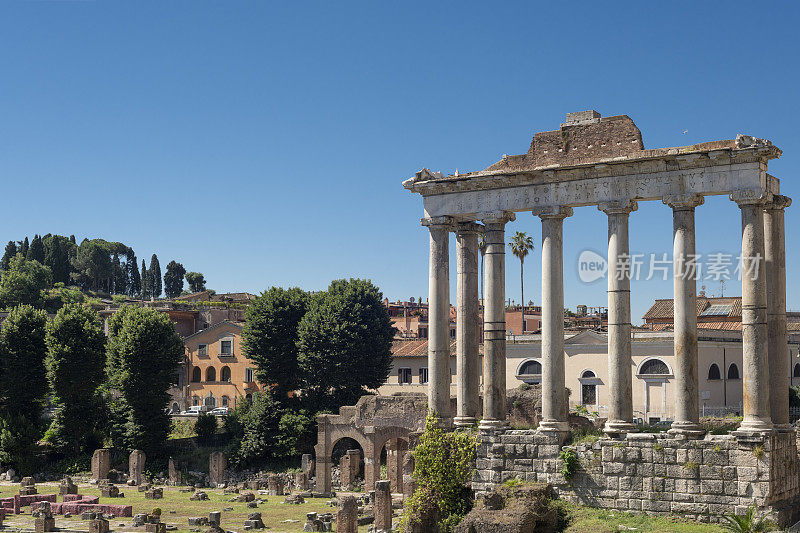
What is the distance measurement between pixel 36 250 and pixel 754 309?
12306 centimetres

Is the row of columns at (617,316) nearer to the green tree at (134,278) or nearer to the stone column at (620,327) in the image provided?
the stone column at (620,327)

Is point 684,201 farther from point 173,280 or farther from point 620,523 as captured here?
point 173,280

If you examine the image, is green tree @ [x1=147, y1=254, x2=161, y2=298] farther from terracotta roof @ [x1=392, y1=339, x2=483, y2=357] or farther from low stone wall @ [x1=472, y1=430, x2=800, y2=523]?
low stone wall @ [x1=472, y1=430, x2=800, y2=523]

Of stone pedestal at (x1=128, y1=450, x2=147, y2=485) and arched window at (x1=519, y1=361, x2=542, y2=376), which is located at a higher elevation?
arched window at (x1=519, y1=361, x2=542, y2=376)

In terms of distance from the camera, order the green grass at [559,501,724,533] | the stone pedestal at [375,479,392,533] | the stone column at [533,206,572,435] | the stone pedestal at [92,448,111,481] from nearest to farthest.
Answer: the green grass at [559,501,724,533] < the stone column at [533,206,572,435] < the stone pedestal at [375,479,392,533] < the stone pedestal at [92,448,111,481]

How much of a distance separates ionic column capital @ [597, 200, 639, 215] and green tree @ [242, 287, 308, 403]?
3219cm

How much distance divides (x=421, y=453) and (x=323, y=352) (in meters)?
27.4

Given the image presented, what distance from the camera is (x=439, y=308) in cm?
2705

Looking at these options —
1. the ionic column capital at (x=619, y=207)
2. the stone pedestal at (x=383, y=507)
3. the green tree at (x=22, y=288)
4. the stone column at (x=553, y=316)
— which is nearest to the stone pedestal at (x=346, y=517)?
the stone pedestal at (x=383, y=507)

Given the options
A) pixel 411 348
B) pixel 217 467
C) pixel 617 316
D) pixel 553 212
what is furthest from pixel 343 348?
pixel 617 316

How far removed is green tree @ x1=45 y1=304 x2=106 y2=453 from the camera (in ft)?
174

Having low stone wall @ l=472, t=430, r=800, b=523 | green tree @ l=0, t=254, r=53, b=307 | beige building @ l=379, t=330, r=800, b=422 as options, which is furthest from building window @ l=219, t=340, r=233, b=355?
low stone wall @ l=472, t=430, r=800, b=523

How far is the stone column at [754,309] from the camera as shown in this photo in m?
22.1

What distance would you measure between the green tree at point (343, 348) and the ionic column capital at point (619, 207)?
30.2m
